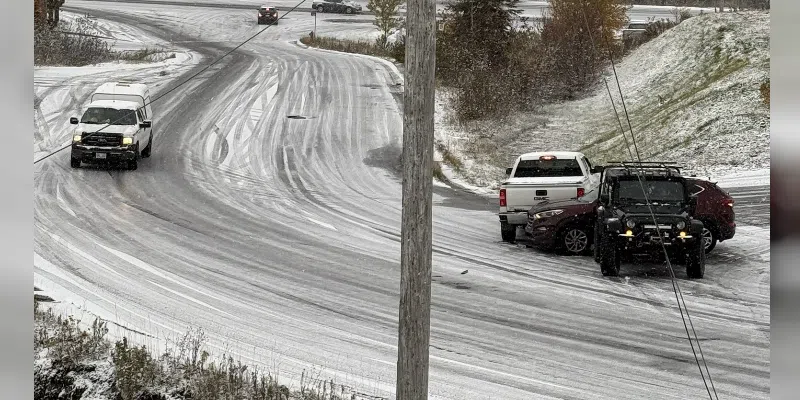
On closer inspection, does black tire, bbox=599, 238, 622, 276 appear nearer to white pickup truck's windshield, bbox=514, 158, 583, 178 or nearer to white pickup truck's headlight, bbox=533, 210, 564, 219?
white pickup truck's headlight, bbox=533, 210, 564, 219

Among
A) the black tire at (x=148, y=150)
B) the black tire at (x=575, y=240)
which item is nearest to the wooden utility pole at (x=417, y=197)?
the black tire at (x=575, y=240)

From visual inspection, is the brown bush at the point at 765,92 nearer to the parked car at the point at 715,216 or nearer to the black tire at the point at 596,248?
the parked car at the point at 715,216

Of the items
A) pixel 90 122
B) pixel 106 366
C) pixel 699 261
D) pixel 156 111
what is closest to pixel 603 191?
pixel 699 261

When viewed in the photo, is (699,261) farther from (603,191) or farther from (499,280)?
(499,280)

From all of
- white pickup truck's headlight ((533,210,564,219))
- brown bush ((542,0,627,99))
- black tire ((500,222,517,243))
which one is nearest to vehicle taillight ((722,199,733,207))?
white pickup truck's headlight ((533,210,564,219))

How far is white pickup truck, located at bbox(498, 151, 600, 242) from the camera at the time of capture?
68.4 ft

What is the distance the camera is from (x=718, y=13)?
124 ft

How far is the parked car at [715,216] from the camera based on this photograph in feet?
63.7

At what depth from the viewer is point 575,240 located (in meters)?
20.0

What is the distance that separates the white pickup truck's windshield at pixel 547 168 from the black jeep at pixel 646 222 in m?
2.60

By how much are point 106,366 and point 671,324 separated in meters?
8.11

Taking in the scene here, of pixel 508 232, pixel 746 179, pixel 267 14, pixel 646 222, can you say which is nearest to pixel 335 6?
pixel 267 14
